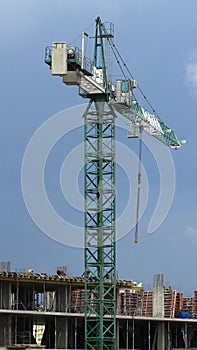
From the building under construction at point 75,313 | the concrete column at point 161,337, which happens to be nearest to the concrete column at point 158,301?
the building under construction at point 75,313

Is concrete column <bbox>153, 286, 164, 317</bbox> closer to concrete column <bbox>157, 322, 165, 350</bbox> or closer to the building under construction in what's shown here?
the building under construction

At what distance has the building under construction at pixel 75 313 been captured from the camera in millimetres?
75375

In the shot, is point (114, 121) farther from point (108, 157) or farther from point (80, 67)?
point (80, 67)

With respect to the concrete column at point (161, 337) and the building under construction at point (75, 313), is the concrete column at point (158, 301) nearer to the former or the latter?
the building under construction at point (75, 313)

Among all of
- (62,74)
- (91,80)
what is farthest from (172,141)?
(62,74)

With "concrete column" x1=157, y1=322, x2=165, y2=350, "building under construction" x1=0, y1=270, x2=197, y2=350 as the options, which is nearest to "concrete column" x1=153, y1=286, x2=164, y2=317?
"building under construction" x1=0, y1=270, x2=197, y2=350

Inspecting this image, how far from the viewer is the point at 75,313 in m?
79.4

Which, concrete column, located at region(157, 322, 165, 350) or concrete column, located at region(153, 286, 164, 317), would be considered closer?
concrete column, located at region(157, 322, 165, 350)

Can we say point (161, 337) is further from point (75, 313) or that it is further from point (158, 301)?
point (75, 313)

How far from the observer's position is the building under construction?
2968 inches

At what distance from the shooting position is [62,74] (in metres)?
66.6

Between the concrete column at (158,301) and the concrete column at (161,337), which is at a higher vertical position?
the concrete column at (158,301)

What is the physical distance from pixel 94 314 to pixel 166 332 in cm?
1691

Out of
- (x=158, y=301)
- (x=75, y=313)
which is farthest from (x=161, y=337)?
(x=75, y=313)
